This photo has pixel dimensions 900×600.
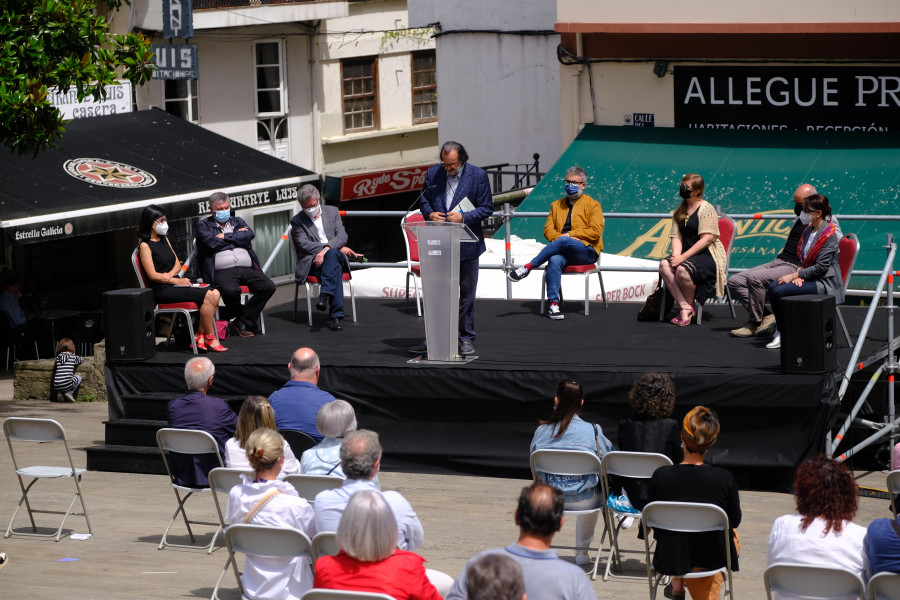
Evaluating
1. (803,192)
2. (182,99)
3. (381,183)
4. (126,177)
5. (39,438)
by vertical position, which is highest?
(182,99)

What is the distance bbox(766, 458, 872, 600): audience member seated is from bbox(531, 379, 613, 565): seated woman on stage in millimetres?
1907

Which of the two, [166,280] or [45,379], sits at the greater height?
[166,280]

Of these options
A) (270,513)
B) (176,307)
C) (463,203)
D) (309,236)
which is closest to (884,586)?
(270,513)

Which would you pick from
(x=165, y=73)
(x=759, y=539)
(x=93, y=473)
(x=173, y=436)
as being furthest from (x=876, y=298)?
(x=165, y=73)

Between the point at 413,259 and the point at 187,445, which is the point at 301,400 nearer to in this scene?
the point at 187,445

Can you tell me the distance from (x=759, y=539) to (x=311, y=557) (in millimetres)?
3327

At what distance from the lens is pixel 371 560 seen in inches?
196

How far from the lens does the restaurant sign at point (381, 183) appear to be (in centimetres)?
2645

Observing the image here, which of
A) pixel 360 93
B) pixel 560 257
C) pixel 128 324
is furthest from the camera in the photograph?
pixel 360 93

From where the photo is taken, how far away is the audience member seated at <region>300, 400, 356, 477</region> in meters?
6.79

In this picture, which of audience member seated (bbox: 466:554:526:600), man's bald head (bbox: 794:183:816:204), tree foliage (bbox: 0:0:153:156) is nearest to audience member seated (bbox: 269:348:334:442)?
man's bald head (bbox: 794:183:816:204)

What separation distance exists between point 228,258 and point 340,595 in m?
6.43

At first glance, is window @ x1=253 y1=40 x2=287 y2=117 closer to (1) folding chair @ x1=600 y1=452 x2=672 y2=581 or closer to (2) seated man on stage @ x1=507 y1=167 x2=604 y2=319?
(2) seated man on stage @ x1=507 y1=167 x2=604 y2=319

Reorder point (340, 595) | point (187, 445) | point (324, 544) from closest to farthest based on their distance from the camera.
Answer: point (340, 595) → point (324, 544) → point (187, 445)
